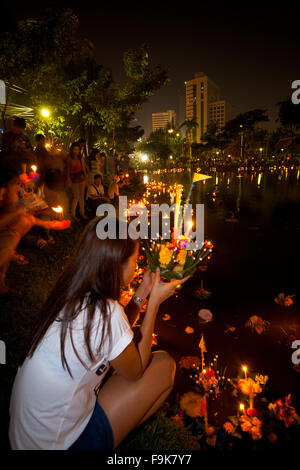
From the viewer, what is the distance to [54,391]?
1489 millimetres

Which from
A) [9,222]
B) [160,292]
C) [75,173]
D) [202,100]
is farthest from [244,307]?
[202,100]

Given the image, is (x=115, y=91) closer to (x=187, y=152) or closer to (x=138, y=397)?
(x=138, y=397)

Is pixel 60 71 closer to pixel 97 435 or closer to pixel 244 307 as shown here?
pixel 244 307

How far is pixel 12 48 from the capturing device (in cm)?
653

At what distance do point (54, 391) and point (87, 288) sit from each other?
1.96 ft

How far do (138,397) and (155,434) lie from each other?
837 millimetres

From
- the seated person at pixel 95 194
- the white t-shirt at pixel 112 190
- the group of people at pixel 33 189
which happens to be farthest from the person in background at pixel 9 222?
the white t-shirt at pixel 112 190

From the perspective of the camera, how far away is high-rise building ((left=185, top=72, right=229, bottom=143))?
14612 centimetres

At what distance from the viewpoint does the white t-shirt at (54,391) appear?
4.87 feet

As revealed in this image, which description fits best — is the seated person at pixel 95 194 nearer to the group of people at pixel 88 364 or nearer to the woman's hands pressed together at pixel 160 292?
the group of people at pixel 88 364

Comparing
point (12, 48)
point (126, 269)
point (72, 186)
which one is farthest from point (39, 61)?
point (126, 269)

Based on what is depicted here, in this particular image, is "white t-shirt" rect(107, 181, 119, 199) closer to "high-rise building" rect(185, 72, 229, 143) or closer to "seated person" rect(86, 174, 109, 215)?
"seated person" rect(86, 174, 109, 215)

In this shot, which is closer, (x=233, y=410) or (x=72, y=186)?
(x=233, y=410)

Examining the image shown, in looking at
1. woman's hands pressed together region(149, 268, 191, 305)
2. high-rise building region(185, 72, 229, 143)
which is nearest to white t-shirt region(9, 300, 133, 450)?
woman's hands pressed together region(149, 268, 191, 305)
